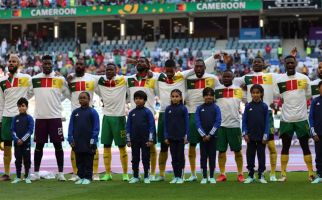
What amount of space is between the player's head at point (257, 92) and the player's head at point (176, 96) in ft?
4.09

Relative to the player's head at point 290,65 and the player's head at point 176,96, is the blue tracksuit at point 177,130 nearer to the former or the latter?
the player's head at point 176,96

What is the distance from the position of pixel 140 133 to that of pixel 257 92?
2130mm

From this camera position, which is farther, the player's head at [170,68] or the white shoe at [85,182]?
the player's head at [170,68]

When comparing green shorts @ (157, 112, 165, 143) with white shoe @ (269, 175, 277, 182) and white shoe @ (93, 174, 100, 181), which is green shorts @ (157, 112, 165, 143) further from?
white shoe @ (269, 175, 277, 182)

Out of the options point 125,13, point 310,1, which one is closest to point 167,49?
point 125,13

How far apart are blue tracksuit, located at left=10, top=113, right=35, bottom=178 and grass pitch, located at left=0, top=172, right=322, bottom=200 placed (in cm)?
53

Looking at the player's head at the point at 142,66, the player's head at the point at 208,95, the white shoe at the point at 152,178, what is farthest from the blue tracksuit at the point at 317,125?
the player's head at the point at 142,66

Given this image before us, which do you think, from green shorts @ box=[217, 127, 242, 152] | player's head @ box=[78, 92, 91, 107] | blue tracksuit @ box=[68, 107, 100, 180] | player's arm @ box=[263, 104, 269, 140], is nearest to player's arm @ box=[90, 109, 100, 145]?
blue tracksuit @ box=[68, 107, 100, 180]

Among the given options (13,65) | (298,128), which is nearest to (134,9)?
(13,65)

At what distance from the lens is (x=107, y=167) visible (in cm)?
1401

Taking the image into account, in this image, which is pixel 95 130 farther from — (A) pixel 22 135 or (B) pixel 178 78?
(B) pixel 178 78

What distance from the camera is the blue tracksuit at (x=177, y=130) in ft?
43.2

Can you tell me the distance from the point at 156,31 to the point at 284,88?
3712cm

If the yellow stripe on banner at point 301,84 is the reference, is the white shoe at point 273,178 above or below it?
below
